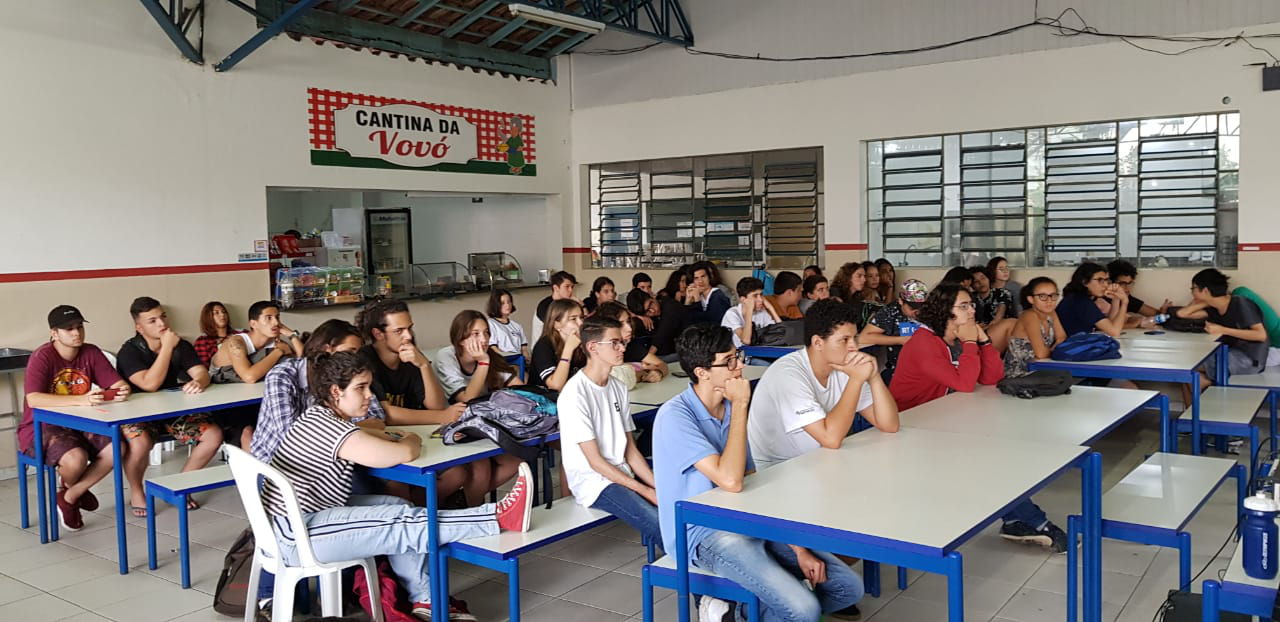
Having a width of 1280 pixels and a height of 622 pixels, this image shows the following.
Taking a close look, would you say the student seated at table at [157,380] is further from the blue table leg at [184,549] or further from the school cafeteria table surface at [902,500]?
the school cafeteria table surface at [902,500]

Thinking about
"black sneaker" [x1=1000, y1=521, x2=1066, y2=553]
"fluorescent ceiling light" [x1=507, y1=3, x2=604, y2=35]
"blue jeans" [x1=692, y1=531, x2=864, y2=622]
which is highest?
"fluorescent ceiling light" [x1=507, y1=3, x2=604, y2=35]

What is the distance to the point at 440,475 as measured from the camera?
12.7 feet

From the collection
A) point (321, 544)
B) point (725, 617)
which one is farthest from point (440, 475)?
point (725, 617)

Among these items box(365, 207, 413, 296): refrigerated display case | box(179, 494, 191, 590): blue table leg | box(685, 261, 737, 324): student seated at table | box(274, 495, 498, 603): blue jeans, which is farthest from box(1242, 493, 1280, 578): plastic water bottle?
box(365, 207, 413, 296): refrigerated display case

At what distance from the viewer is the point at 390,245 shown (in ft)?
31.0

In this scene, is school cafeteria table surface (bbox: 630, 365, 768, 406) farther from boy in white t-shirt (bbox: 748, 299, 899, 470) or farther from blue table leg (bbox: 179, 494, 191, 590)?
blue table leg (bbox: 179, 494, 191, 590)

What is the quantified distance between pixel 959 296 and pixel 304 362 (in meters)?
2.68

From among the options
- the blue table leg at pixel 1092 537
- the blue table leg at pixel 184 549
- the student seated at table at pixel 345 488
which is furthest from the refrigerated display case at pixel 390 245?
the blue table leg at pixel 1092 537

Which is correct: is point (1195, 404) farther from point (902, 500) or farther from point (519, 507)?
point (519, 507)

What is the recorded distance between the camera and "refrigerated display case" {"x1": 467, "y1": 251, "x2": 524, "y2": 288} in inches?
374

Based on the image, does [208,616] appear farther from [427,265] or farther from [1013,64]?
[1013,64]

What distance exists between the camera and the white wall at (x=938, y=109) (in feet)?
22.1

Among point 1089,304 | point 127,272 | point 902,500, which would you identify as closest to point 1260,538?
point 902,500

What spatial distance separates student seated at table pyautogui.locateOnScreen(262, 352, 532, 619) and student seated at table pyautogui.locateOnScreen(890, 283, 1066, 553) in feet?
6.02
